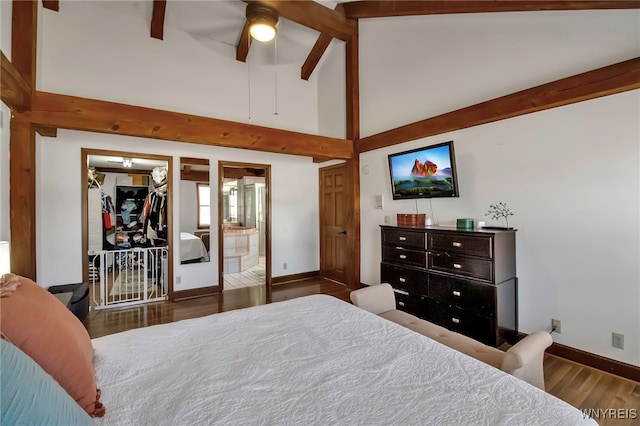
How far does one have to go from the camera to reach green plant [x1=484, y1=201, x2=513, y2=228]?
2947 mm

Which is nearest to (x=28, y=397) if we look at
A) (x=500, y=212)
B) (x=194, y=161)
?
(x=500, y=212)

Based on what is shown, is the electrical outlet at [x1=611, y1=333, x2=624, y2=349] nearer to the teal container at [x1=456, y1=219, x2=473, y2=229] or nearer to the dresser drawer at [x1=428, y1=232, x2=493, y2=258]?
the dresser drawer at [x1=428, y1=232, x2=493, y2=258]

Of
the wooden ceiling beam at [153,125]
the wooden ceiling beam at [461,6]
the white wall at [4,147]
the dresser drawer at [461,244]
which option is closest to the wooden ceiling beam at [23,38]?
the white wall at [4,147]

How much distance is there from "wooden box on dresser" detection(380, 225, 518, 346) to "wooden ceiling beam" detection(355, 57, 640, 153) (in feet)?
3.83

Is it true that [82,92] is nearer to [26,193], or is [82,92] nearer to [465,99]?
[26,193]

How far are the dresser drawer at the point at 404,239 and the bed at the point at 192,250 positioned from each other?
277cm

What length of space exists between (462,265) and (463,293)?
0.87 feet

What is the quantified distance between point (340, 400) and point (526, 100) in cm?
300

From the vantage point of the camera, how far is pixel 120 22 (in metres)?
3.89

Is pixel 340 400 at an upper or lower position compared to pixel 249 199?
lower

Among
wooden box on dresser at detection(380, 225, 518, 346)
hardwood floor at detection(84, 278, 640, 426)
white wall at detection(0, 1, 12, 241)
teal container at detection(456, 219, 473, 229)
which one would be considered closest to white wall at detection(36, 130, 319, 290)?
hardwood floor at detection(84, 278, 640, 426)

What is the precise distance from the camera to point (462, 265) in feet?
9.32

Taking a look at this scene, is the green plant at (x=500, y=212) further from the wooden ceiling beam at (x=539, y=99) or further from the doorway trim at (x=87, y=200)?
the doorway trim at (x=87, y=200)

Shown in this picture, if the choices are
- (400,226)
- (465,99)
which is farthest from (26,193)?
(465,99)
